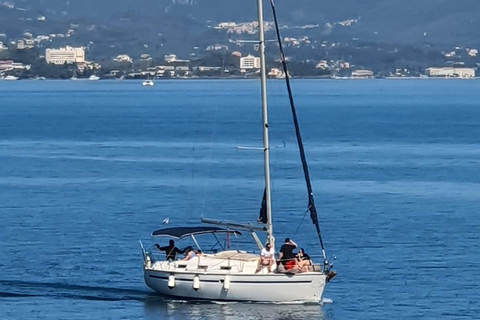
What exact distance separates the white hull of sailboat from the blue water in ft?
0.89

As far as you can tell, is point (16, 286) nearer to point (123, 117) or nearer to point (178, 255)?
point (178, 255)

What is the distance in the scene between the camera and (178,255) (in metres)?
39.9

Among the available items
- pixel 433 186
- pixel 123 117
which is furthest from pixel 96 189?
pixel 123 117

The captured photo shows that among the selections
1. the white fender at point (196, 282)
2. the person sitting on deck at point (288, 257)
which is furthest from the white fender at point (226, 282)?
the person sitting on deck at point (288, 257)

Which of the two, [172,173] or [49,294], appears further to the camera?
[172,173]

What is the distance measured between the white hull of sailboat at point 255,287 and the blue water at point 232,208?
0.89 feet

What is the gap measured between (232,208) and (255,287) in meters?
19.6

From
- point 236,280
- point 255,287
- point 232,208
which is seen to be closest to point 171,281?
point 236,280

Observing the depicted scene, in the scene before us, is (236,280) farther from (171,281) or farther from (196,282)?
(171,281)

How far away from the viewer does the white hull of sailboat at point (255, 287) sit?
117 feet

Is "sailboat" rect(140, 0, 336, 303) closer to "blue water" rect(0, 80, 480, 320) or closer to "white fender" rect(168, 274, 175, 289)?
"white fender" rect(168, 274, 175, 289)

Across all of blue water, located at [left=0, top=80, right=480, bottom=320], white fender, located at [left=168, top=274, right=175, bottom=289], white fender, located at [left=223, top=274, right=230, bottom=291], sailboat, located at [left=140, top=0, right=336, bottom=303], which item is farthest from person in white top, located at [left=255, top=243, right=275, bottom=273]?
white fender, located at [left=168, top=274, right=175, bottom=289]

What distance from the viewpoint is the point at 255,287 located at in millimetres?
35875

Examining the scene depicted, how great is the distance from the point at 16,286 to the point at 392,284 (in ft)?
32.8
